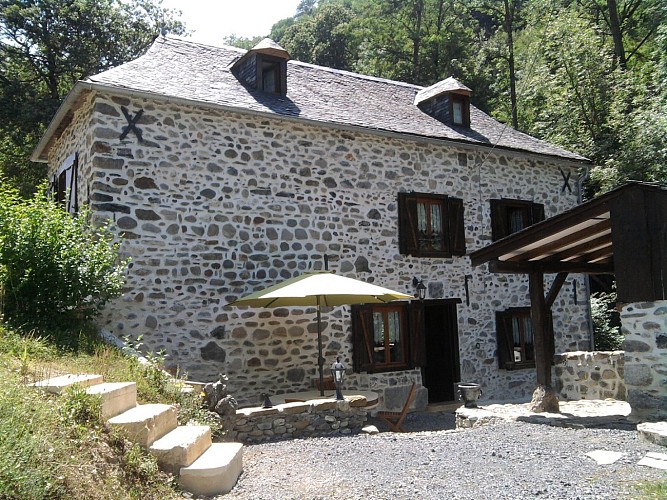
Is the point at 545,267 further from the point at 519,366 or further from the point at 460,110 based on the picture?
the point at 460,110

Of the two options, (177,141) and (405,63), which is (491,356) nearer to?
(177,141)

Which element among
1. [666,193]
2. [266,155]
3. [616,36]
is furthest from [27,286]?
[616,36]

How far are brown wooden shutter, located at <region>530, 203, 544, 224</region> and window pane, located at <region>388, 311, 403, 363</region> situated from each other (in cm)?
387

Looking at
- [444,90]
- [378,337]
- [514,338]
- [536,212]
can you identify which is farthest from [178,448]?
[444,90]

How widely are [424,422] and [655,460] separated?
4.97 meters

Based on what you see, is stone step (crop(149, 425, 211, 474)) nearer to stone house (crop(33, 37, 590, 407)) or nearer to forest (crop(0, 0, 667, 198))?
stone house (crop(33, 37, 590, 407))

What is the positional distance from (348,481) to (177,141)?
6009 mm

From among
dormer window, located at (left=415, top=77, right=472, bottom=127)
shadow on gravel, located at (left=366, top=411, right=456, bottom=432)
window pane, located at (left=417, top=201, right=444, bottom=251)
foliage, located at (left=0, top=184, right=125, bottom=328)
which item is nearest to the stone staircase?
foliage, located at (left=0, top=184, right=125, bottom=328)

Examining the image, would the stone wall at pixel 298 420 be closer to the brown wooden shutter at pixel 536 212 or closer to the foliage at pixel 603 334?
the brown wooden shutter at pixel 536 212

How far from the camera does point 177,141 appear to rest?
8852 millimetres

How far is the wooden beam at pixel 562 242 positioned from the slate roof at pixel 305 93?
3.48 metres

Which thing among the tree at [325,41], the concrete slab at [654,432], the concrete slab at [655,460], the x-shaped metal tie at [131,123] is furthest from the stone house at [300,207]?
the tree at [325,41]

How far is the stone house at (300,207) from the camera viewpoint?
28.0 feet

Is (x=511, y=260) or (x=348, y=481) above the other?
(x=511, y=260)
